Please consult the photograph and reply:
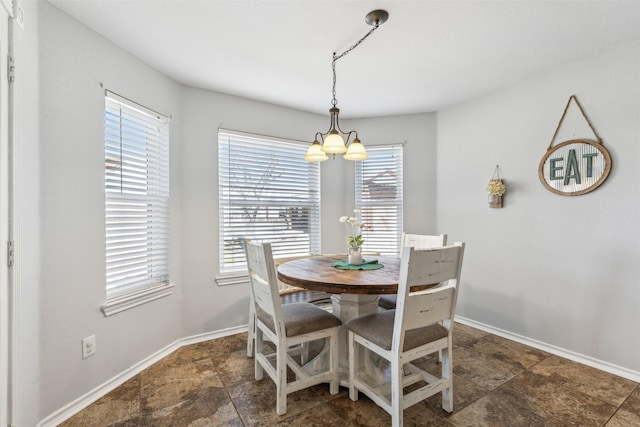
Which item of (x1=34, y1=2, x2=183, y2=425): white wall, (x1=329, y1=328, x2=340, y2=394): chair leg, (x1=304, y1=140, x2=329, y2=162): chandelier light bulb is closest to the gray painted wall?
(x1=34, y1=2, x2=183, y2=425): white wall

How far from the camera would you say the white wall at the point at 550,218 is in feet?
7.02

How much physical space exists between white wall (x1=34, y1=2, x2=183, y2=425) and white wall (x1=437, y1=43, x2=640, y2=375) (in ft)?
10.5

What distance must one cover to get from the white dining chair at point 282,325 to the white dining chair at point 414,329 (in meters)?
0.13

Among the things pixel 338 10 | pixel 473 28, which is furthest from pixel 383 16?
pixel 473 28

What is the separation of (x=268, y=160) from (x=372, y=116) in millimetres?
1424

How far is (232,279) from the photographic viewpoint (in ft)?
9.66

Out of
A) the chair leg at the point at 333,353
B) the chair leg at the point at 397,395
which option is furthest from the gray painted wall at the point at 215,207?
the chair leg at the point at 397,395

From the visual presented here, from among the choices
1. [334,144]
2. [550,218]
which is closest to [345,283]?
[334,144]

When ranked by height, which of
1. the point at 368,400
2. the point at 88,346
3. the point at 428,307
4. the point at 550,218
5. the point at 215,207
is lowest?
the point at 368,400

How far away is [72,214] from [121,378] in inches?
47.6

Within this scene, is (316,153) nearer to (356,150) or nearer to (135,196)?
(356,150)

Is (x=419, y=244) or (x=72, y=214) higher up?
(x=72, y=214)

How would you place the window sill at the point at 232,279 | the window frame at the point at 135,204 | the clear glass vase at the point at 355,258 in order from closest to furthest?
the window frame at the point at 135,204 → the clear glass vase at the point at 355,258 → the window sill at the point at 232,279

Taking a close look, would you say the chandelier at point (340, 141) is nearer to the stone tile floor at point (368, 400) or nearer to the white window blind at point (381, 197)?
the white window blind at point (381, 197)
